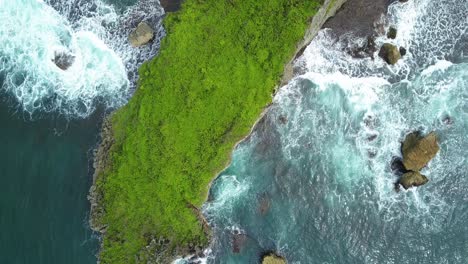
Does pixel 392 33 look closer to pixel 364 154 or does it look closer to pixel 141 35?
pixel 364 154

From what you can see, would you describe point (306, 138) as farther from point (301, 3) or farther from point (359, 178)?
point (301, 3)

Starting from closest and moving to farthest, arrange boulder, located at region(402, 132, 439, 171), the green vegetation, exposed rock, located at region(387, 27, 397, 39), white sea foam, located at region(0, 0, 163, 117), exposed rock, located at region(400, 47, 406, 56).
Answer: boulder, located at region(402, 132, 439, 171)
the green vegetation
exposed rock, located at region(387, 27, 397, 39)
exposed rock, located at region(400, 47, 406, 56)
white sea foam, located at region(0, 0, 163, 117)

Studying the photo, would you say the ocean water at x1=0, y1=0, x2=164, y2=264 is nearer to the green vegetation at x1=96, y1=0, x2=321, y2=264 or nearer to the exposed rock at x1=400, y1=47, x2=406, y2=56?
the green vegetation at x1=96, y1=0, x2=321, y2=264

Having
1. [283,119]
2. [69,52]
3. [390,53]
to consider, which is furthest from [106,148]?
[390,53]

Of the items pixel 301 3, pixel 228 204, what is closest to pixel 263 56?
pixel 301 3

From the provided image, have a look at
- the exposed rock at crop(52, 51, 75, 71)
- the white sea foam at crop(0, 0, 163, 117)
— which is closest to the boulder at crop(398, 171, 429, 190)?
the white sea foam at crop(0, 0, 163, 117)

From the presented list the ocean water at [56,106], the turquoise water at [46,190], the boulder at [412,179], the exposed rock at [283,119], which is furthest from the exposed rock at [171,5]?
the boulder at [412,179]

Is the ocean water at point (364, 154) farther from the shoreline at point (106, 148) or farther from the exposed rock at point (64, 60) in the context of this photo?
the exposed rock at point (64, 60)
